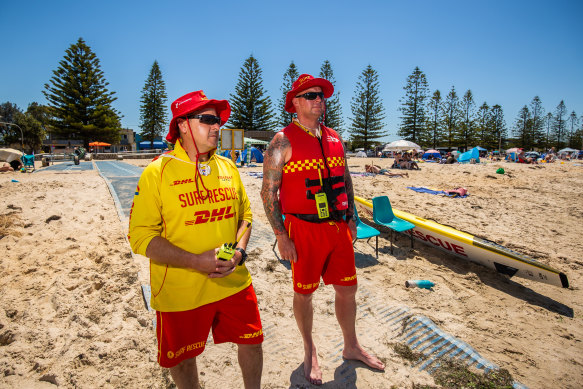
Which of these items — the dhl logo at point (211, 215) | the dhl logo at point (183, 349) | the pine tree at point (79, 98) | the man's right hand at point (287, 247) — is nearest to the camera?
the dhl logo at point (183, 349)

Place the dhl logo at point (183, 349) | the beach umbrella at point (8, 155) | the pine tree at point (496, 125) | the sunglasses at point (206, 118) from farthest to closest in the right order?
the pine tree at point (496, 125) < the beach umbrella at point (8, 155) < the sunglasses at point (206, 118) < the dhl logo at point (183, 349)

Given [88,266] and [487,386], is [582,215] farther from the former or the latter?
[88,266]

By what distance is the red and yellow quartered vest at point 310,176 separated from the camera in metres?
2.09

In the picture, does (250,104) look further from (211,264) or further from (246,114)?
(211,264)

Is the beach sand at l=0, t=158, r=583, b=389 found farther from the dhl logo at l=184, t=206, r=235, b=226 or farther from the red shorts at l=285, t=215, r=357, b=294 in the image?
the dhl logo at l=184, t=206, r=235, b=226

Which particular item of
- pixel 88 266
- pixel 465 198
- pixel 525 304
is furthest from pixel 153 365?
pixel 465 198

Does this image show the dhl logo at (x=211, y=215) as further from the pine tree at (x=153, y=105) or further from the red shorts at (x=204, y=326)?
the pine tree at (x=153, y=105)

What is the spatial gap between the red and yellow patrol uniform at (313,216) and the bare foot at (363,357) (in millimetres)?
599

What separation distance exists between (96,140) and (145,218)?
161 feet

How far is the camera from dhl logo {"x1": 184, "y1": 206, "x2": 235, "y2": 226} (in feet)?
4.86

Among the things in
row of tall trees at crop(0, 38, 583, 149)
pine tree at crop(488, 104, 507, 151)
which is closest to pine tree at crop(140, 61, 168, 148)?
row of tall trees at crop(0, 38, 583, 149)

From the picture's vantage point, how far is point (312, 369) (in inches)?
83.3

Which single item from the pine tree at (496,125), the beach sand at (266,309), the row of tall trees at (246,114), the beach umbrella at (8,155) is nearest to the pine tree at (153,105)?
the row of tall trees at (246,114)

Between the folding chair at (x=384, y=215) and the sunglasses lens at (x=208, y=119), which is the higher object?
the sunglasses lens at (x=208, y=119)
